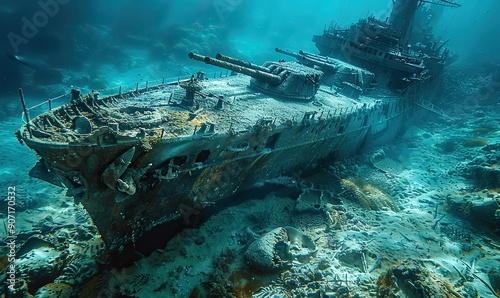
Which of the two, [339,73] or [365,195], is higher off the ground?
[339,73]

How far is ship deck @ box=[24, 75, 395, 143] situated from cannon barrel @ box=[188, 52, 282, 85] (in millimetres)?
754

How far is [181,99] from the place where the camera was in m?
9.12

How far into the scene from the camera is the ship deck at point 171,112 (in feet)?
19.5

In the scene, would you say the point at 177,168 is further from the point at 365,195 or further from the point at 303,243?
the point at 365,195

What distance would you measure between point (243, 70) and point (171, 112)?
10.4 ft

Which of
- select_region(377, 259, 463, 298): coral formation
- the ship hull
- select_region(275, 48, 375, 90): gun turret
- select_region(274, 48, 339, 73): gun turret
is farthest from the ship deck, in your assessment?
select_region(377, 259, 463, 298): coral formation

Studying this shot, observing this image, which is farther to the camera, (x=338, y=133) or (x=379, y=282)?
(x=338, y=133)

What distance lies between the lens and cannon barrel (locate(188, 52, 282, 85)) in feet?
27.6

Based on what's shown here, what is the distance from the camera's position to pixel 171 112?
7992mm

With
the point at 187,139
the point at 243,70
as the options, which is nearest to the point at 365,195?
the point at 243,70

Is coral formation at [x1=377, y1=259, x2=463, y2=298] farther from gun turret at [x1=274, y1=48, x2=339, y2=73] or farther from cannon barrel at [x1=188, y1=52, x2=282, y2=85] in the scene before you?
gun turret at [x1=274, y1=48, x2=339, y2=73]

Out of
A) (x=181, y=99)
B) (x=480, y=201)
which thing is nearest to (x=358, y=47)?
(x=480, y=201)

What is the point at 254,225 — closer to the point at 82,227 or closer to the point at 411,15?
the point at 82,227

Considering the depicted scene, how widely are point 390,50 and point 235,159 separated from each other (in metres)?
15.6
